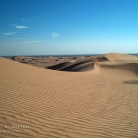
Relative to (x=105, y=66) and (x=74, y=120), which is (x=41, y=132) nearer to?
(x=74, y=120)

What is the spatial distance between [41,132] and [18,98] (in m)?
2.32

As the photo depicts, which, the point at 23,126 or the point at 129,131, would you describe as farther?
the point at 129,131

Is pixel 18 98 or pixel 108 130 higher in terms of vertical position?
pixel 18 98

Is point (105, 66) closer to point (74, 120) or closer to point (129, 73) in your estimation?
point (129, 73)

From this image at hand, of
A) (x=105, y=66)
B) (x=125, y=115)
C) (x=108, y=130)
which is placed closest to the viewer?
(x=108, y=130)

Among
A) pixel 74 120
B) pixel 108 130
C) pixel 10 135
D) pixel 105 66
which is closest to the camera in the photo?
pixel 10 135

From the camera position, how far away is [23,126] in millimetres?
3684

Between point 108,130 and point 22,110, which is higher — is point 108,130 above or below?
below

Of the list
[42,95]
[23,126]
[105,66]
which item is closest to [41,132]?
[23,126]

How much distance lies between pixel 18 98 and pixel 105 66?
61.7 ft

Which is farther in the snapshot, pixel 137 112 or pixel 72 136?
pixel 137 112

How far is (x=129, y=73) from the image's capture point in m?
19.5

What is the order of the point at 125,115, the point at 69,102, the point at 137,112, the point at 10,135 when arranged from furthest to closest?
the point at 69,102 < the point at 137,112 < the point at 125,115 < the point at 10,135

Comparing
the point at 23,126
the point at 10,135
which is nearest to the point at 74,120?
the point at 23,126
